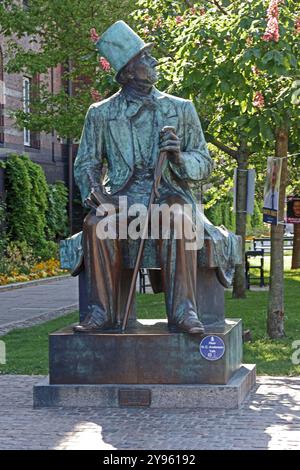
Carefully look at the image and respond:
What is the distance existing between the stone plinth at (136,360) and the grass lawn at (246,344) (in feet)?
7.37

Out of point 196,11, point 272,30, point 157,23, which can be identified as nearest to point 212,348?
point 272,30

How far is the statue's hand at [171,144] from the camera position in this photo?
813cm

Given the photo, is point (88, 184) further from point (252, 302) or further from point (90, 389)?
point (252, 302)

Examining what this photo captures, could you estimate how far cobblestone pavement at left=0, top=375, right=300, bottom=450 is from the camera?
6.53m

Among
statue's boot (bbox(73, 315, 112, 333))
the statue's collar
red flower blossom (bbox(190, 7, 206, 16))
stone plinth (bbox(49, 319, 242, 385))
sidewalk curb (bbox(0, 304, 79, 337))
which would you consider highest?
red flower blossom (bbox(190, 7, 206, 16))

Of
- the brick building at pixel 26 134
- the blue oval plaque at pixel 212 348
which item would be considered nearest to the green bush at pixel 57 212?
the brick building at pixel 26 134

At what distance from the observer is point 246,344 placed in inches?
475

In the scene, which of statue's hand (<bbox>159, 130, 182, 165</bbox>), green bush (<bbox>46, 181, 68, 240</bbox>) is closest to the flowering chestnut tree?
statue's hand (<bbox>159, 130, 182, 165</bbox>)

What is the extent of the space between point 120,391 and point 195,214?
1590mm

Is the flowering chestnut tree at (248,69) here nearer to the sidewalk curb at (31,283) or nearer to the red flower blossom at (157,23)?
the red flower blossom at (157,23)

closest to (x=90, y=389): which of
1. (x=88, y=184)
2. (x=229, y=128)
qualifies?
(x=88, y=184)

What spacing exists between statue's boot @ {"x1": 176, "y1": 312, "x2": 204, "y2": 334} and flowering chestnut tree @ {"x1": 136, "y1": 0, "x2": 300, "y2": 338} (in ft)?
9.77

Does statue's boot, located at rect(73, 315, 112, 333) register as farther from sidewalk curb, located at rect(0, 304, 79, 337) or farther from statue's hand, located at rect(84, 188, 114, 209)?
sidewalk curb, located at rect(0, 304, 79, 337)
